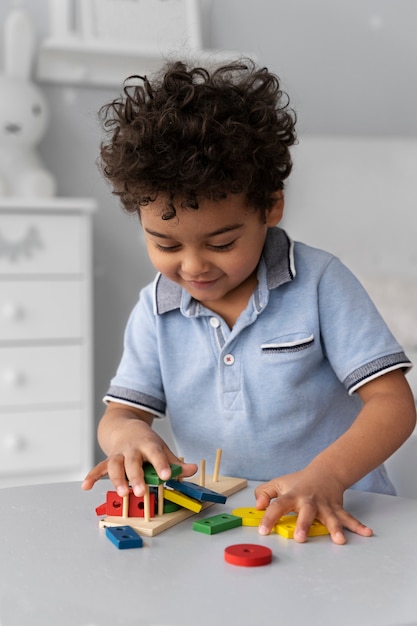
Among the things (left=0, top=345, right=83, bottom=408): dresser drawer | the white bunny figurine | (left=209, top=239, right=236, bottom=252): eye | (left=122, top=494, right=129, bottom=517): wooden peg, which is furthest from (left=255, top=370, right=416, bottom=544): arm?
the white bunny figurine

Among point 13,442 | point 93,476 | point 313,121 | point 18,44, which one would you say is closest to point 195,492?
point 93,476

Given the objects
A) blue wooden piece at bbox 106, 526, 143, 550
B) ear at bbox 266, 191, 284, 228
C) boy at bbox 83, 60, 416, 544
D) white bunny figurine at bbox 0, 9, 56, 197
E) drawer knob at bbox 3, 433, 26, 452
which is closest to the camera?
blue wooden piece at bbox 106, 526, 143, 550

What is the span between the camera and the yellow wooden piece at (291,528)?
641 mm

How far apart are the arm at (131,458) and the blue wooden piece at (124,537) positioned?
0.04 meters

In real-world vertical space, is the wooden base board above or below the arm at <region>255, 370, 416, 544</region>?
below

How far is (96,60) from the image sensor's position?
7.30ft

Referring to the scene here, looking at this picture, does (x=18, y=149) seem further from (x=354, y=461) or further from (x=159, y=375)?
(x=354, y=461)

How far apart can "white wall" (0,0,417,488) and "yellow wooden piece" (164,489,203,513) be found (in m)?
1.57

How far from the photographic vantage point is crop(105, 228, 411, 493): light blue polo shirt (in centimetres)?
94

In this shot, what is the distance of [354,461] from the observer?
2.54 ft

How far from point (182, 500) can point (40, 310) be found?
1301 mm

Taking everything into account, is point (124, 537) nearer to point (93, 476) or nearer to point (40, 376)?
point (93, 476)

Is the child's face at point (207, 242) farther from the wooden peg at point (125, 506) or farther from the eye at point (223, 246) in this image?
the wooden peg at point (125, 506)

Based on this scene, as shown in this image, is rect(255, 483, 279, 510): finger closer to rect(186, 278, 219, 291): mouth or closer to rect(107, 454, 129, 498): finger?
rect(107, 454, 129, 498): finger
